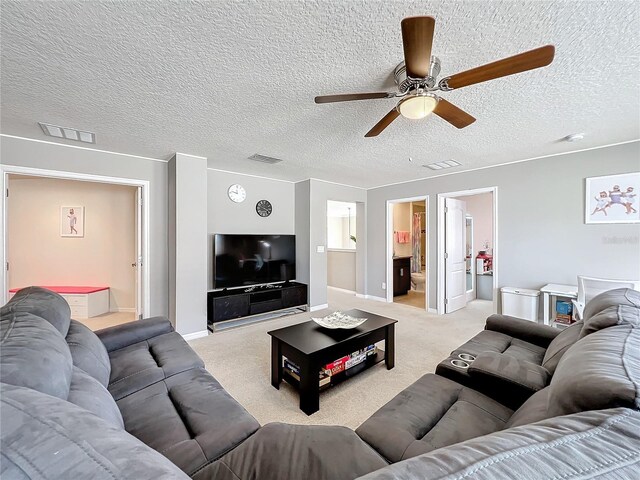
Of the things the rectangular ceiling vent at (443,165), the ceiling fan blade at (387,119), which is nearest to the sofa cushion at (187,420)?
the ceiling fan blade at (387,119)

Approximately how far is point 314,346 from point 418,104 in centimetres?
188

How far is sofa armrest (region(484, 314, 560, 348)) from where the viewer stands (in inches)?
Result: 80.7

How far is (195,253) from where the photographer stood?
3.57m

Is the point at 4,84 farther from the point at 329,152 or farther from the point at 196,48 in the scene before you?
the point at 329,152

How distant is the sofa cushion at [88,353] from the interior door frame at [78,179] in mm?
1972

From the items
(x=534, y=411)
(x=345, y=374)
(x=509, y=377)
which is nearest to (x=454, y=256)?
(x=345, y=374)

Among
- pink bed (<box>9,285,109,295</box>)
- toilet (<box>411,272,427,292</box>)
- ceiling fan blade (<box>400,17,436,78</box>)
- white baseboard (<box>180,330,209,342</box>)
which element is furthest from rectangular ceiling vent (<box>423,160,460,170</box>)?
pink bed (<box>9,285,109,295</box>)

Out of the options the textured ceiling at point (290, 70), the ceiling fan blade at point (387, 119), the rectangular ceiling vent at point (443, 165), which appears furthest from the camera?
the rectangular ceiling vent at point (443, 165)

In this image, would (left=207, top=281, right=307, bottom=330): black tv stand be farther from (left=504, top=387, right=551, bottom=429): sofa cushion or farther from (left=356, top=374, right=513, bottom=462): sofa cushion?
(left=504, top=387, right=551, bottom=429): sofa cushion

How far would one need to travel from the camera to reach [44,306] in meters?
1.46

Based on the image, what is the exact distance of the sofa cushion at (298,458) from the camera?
2.92 feet

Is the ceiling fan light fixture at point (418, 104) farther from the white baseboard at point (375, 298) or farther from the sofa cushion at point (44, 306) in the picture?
the white baseboard at point (375, 298)

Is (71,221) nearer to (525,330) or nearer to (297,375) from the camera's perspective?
(297,375)

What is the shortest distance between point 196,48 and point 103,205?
14.5ft
